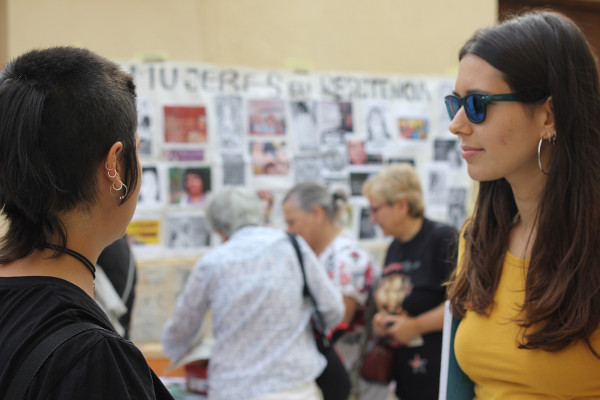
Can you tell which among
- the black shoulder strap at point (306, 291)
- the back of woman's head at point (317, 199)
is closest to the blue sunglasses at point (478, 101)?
the black shoulder strap at point (306, 291)

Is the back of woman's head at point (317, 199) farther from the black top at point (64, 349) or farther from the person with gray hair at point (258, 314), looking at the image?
the black top at point (64, 349)

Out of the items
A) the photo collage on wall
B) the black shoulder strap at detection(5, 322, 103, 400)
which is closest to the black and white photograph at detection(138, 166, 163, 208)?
the photo collage on wall

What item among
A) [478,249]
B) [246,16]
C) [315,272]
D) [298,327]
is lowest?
[298,327]

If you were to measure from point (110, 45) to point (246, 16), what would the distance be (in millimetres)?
914

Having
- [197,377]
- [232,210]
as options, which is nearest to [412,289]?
[232,210]

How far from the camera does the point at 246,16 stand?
14.8 ft

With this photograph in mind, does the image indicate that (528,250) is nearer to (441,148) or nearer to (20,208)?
(20,208)

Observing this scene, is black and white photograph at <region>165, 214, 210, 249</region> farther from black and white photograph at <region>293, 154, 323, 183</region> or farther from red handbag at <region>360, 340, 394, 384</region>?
red handbag at <region>360, 340, 394, 384</region>

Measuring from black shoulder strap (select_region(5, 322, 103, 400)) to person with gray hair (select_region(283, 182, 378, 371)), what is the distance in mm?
2562

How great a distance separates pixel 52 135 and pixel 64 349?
351 mm

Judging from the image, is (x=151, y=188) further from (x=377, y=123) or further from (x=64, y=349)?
(x=64, y=349)

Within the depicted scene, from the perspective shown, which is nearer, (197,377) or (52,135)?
(52,135)

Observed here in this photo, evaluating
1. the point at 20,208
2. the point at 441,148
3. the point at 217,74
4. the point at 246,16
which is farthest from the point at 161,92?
the point at 20,208

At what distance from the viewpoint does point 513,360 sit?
1656 mm
